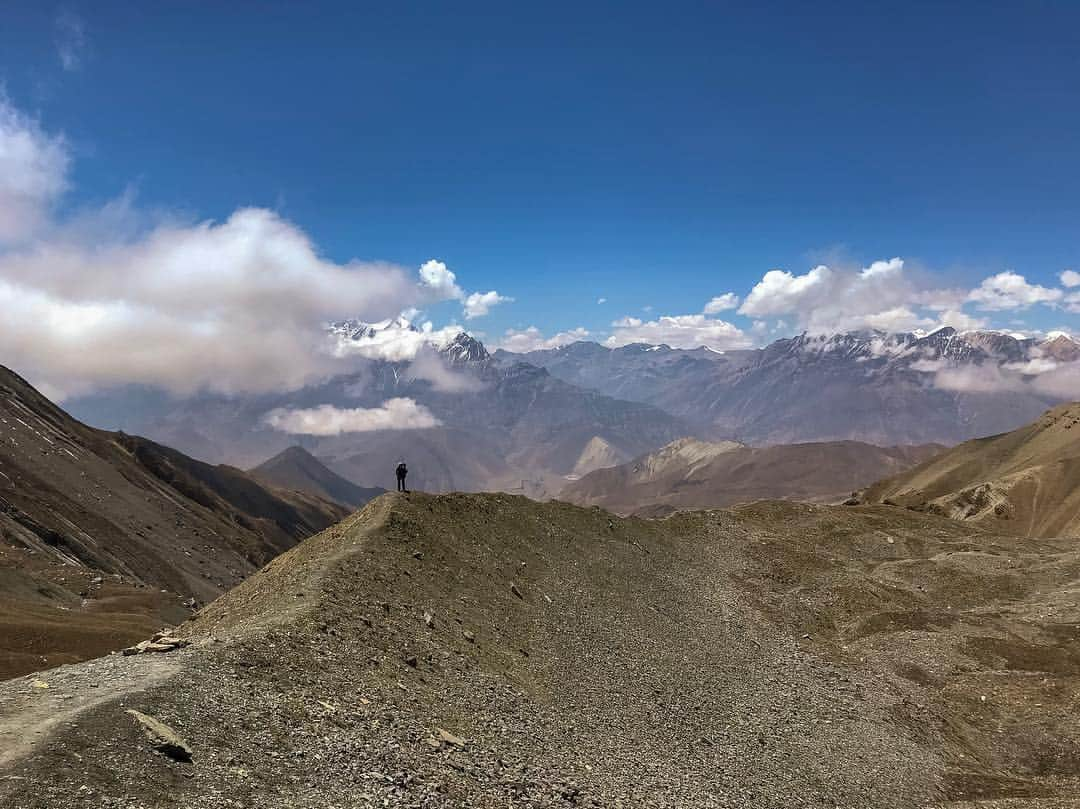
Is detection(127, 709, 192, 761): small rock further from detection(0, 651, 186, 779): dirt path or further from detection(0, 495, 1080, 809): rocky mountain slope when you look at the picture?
detection(0, 651, 186, 779): dirt path

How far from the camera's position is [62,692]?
20344 millimetres

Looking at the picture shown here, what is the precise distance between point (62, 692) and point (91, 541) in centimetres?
9542

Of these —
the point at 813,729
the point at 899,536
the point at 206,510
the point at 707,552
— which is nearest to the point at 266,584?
the point at 813,729

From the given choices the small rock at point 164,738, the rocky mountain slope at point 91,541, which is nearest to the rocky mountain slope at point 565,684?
the small rock at point 164,738

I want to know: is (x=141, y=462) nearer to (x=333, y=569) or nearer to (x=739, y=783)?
(x=333, y=569)

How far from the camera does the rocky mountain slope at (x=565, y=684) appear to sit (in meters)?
18.8

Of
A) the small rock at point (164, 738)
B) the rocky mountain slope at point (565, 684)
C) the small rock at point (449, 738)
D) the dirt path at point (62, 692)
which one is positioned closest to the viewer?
the dirt path at point (62, 692)

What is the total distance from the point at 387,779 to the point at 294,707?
14.5ft

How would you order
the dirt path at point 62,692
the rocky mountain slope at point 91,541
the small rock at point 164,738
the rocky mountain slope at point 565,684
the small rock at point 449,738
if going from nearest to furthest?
the dirt path at point 62,692 → the small rock at point 164,738 → the rocky mountain slope at point 565,684 → the small rock at point 449,738 → the rocky mountain slope at point 91,541

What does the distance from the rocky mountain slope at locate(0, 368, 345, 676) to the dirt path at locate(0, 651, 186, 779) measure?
20527 mm

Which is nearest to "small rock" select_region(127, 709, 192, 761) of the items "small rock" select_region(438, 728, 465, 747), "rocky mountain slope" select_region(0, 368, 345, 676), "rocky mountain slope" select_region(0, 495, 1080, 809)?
"rocky mountain slope" select_region(0, 495, 1080, 809)

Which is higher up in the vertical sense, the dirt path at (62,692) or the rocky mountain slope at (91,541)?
the dirt path at (62,692)

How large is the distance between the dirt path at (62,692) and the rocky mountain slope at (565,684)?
0.39ft

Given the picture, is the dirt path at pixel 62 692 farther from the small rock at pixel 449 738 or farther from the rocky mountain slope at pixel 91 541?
the rocky mountain slope at pixel 91 541
